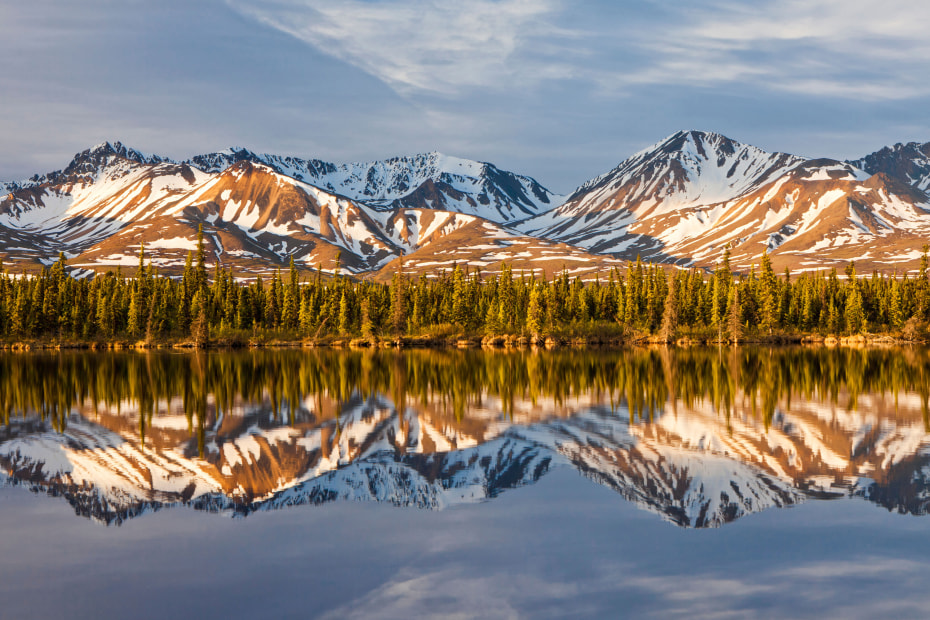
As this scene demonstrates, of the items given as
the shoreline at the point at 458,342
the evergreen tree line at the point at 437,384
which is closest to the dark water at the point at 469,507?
the evergreen tree line at the point at 437,384

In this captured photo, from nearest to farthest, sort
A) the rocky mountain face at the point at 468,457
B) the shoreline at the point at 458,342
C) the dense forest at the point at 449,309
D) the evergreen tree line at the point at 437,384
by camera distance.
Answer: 1. the rocky mountain face at the point at 468,457
2. the evergreen tree line at the point at 437,384
3. the shoreline at the point at 458,342
4. the dense forest at the point at 449,309

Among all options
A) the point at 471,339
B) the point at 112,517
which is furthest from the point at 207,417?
the point at 471,339

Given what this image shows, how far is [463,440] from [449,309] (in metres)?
74.8

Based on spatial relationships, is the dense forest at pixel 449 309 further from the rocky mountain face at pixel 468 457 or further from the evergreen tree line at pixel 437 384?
the rocky mountain face at pixel 468 457

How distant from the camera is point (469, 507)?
15352mm

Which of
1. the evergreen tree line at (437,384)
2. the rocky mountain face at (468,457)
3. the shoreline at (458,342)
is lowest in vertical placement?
the shoreline at (458,342)

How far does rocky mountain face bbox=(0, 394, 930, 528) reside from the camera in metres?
15.9

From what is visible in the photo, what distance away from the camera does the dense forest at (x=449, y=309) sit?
291 feet

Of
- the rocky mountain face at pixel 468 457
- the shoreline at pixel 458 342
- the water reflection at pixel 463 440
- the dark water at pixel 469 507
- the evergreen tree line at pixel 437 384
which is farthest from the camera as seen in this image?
the shoreline at pixel 458 342

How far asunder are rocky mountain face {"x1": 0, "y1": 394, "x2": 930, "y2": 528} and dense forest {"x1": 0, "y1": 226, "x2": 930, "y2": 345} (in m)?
60.4

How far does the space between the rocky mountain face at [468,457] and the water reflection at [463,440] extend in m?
0.07

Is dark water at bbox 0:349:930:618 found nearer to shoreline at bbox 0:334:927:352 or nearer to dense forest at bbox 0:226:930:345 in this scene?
shoreline at bbox 0:334:927:352

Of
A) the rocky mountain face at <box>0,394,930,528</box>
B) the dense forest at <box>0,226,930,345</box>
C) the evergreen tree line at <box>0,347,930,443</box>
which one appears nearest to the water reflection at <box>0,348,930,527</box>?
the rocky mountain face at <box>0,394,930,528</box>

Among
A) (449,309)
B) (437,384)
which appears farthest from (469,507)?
(449,309)
